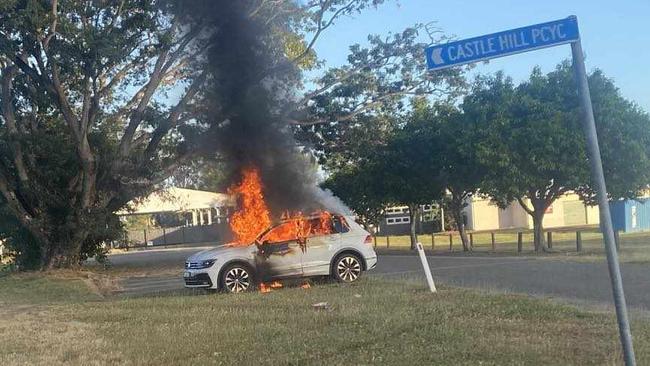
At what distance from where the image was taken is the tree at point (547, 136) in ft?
70.0

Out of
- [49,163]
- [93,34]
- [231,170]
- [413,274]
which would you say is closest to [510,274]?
[413,274]

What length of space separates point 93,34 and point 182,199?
83.1 ft

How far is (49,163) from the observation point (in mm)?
23750

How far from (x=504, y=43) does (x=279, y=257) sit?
9602mm

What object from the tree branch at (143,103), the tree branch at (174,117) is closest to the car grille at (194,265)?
the tree branch at (174,117)

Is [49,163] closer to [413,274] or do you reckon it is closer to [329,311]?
[413,274]

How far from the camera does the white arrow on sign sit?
202 inches

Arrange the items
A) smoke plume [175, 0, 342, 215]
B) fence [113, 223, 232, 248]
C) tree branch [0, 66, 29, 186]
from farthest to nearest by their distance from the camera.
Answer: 1. fence [113, 223, 232, 248]
2. tree branch [0, 66, 29, 186]
3. smoke plume [175, 0, 342, 215]

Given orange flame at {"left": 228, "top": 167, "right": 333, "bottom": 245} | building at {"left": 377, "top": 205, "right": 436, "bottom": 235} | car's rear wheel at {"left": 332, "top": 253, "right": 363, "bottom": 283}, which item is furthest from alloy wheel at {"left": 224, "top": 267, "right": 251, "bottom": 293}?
building at {"left": 377, "top": 205, "right": 436, "bottom": 235}

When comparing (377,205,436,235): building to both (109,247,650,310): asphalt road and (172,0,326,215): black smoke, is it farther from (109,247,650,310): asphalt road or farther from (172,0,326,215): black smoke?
(172,0,326,215): black smoke

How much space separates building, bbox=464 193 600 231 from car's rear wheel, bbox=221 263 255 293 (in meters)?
36.0

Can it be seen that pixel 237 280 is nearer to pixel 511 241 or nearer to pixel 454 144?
pixel 454 144

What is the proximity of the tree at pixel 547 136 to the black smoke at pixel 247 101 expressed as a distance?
622 cm

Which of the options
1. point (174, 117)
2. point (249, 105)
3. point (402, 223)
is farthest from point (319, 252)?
point (402, 223)
